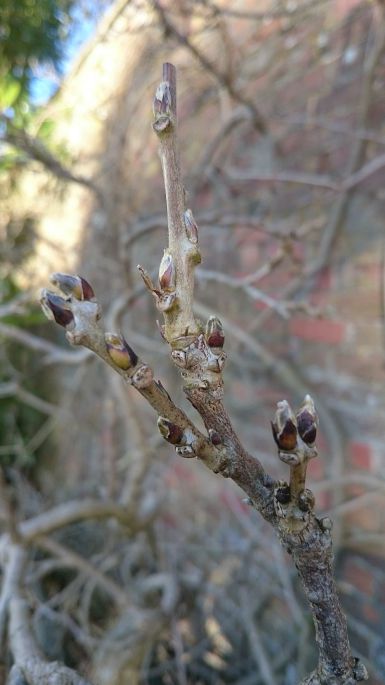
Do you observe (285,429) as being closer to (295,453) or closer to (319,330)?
(295,453)

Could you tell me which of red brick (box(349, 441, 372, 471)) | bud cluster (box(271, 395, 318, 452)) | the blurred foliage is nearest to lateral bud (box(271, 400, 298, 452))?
bud cluster (box(271, 395, 318, 452))

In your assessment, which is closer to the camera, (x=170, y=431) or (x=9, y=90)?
(x=170, y=431)

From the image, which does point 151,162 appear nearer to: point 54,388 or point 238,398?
point 238,398

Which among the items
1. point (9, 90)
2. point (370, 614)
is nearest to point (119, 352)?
point (370, 614)

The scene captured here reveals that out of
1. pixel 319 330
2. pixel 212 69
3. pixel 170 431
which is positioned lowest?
pixel 170 431

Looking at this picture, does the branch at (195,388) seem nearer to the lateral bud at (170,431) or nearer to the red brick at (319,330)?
the lateral bud at (170,431)

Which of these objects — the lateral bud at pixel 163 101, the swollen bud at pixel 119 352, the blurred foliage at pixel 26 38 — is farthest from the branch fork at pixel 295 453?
the blurred foliage at pixel 26 38
